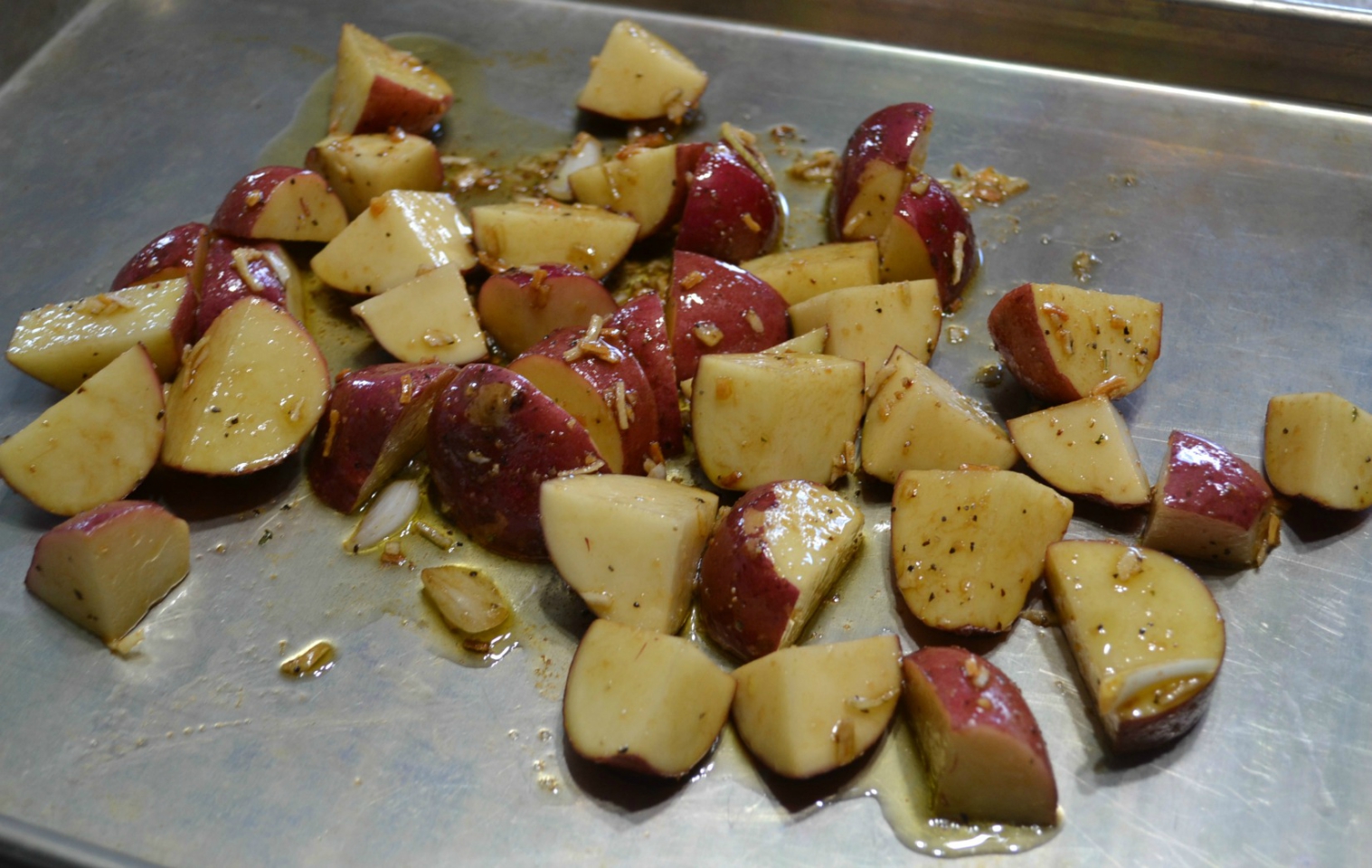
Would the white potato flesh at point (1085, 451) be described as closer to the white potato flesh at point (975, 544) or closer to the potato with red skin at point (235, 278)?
the white potato flesh at point (975, 544)

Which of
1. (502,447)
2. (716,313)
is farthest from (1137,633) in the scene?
(502,447)

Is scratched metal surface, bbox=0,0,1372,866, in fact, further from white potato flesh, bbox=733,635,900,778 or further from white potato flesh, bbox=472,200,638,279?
white potato flesh, bbox=472,200,638,279

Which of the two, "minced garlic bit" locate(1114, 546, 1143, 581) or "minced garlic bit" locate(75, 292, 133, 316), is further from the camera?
"minced garlic bit" locate(75, 292, 133, 316)

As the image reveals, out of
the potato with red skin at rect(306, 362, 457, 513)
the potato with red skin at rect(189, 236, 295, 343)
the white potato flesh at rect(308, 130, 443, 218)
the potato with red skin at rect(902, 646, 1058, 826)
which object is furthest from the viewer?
the white potato flesh at rect(308, 130, 443, 218)

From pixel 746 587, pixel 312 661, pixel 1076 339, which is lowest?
pixel 312 661

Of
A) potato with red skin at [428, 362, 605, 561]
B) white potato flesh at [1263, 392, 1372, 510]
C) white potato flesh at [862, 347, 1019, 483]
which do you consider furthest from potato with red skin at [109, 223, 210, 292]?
white potato flesh at [1263, 392, 1372, 510]

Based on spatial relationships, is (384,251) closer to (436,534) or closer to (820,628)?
(436,534)
